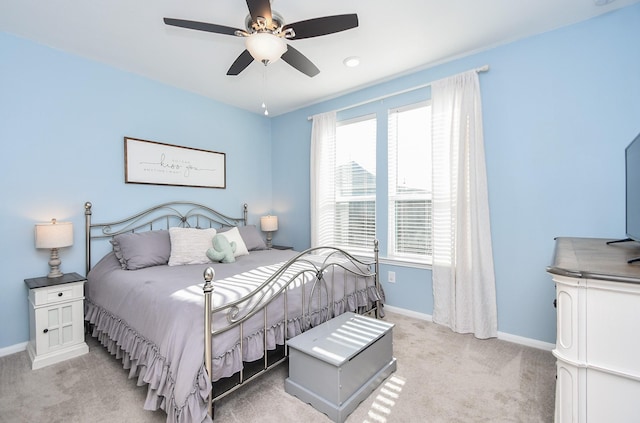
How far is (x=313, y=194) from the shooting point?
3998 millimetres

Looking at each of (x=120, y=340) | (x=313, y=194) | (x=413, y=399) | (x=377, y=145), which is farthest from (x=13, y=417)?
(x=377, y=145)

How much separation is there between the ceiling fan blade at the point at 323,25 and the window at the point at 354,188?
1.71m

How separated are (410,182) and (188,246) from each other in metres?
2.45

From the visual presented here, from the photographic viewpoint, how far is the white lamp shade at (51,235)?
241 centimetres

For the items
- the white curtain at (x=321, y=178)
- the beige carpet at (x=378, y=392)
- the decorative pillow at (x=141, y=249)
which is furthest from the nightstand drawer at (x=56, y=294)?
the white curtain at (x=321, y=178)

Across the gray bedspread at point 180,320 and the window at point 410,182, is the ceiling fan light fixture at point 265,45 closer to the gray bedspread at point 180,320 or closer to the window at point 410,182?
the gray bedspread at point 180,320

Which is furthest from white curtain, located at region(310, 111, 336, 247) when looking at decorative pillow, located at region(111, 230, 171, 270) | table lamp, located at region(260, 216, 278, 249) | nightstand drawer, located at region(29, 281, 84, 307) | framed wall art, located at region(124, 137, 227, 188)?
nightstand drawer, located at region(29, 281, 84, 307)

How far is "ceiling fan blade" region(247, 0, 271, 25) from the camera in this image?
5.58 feet

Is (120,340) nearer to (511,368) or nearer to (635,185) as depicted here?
(511,368)

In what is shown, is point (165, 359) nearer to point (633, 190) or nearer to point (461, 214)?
point (461, 214)

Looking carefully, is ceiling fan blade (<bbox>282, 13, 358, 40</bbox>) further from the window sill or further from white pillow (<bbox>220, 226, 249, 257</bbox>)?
the window sill

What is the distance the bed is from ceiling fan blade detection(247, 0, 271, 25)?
1.52m

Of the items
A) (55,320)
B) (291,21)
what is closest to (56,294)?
(55,320)

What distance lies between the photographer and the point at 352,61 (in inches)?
116
